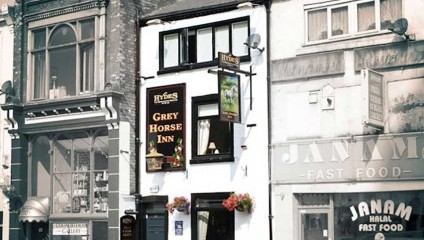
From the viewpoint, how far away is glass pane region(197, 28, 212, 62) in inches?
893

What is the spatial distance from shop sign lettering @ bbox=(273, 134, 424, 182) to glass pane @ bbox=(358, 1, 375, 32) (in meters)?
2.95

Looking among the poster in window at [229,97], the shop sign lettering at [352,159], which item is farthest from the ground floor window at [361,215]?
the poster in window at [229,97]

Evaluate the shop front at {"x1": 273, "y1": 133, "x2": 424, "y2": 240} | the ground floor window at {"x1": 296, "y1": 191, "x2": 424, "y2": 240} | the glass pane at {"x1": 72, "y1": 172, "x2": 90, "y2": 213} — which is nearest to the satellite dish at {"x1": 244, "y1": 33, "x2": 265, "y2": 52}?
the shop front at {"x1": 273, "y1": 133, "x2": 424, "y2": 240}

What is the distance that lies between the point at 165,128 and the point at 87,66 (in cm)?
350

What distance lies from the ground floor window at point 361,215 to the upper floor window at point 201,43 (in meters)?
4.99

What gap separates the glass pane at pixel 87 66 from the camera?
24078 millimetres

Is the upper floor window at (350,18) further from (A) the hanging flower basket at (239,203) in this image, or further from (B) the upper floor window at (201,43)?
(A) the hanging flower basket at (239,203)

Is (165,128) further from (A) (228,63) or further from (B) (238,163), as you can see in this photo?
(A) (228,63)

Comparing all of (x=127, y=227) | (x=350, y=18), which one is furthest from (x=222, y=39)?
(x=127, y=227)

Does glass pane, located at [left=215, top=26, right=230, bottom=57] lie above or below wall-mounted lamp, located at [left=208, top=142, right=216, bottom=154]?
above

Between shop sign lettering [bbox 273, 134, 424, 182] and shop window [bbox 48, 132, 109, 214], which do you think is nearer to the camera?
shop sign lettering [bbox 273, 134, 424, 182]

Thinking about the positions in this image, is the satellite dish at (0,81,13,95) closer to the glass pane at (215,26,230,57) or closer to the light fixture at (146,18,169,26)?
the light fixture at (146,18,169,26)

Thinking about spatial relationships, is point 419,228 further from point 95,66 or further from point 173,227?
point 95,66

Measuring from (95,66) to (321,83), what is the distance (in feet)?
25.2
